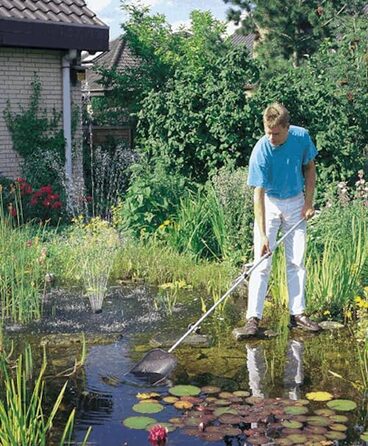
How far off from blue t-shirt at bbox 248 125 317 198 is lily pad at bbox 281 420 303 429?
2.19m

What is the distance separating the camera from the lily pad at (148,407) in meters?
4.70

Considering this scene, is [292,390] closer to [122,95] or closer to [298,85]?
[298,85]

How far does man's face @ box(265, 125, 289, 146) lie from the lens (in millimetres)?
6152

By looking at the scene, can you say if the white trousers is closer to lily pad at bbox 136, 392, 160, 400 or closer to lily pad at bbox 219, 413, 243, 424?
lily pad at bbox 136, 392, 160, 400

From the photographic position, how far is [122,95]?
652 inches

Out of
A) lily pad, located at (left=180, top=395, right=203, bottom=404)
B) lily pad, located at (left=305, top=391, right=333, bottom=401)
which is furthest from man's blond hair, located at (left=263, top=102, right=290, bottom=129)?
lily pad, located at (left=180, top=395, right=203, bottom=404)

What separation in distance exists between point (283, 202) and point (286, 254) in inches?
17.1

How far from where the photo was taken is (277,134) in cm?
620

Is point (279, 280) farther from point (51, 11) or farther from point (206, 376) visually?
point (51, 11)

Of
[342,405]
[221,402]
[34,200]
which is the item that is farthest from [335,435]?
[34,200]

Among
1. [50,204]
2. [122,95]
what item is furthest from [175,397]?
[122,95]

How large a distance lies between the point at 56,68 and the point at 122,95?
279cm

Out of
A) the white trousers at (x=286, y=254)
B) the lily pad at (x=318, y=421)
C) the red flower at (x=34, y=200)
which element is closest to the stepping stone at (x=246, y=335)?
the white trousers at (x=286, y=254)

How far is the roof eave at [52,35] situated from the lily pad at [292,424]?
374 inches
